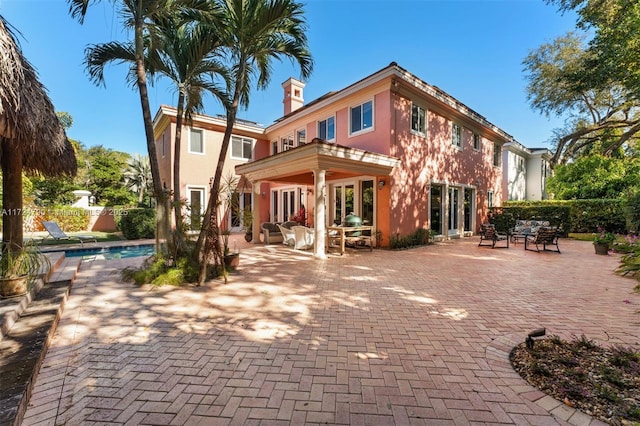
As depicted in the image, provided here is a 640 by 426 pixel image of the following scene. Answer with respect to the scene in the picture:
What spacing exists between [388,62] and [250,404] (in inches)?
428

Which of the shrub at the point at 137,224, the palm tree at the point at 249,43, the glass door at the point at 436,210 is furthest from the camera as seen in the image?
the shrub at the point at 137,224

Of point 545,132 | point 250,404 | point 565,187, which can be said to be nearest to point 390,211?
point 250,404

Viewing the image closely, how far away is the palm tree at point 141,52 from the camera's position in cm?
573

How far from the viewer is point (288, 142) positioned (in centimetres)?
1595

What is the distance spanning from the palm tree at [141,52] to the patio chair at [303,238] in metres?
5.08

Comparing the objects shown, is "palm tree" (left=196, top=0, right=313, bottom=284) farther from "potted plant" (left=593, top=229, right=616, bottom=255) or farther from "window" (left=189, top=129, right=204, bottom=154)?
"potted plant" (left=593, top=229, right=616, bottom=255)

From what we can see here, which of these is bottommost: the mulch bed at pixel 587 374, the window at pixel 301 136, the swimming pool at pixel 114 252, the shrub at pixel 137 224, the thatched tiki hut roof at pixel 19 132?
the mulch bed at pixel 587 374

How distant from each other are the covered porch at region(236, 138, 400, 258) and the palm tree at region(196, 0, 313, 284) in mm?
2525

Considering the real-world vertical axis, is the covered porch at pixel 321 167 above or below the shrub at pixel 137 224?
above

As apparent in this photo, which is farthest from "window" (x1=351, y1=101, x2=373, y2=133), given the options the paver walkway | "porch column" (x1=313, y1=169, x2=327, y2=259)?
the paver walkway

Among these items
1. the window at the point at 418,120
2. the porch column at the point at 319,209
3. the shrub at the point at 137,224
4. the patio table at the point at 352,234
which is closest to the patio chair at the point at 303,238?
the patio table at the point at 352,234

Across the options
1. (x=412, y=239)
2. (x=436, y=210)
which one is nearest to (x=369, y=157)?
(x=412, y=239)

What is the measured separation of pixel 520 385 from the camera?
255 cm

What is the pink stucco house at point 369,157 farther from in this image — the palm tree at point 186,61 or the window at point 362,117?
the palm tree at point 186,61
